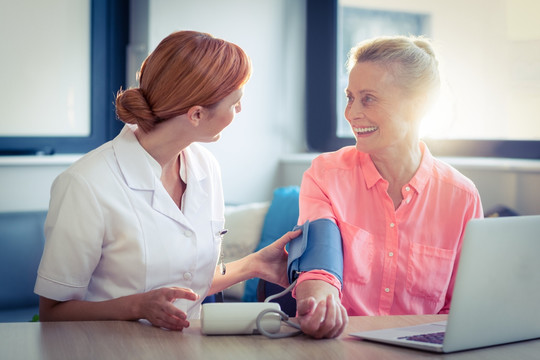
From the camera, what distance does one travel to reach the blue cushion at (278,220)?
9.29ft

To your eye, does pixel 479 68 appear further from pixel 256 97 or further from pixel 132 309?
pixel 132 309

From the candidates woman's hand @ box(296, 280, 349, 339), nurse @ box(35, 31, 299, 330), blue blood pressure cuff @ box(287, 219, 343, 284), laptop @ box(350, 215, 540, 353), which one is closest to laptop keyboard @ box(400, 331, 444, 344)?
laptop @ box(350, 215, 540, 353)

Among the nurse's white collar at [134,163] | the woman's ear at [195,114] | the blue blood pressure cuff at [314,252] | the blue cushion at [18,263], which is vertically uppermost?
the woman's ear at [195,114]

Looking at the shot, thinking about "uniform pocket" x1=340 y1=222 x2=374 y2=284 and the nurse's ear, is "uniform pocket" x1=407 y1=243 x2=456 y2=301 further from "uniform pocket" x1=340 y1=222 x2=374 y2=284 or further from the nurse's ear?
the nurse's ear

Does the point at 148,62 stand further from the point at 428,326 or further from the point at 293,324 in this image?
the point at 428,326

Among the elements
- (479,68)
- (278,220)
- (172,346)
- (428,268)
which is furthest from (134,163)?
(479,68)

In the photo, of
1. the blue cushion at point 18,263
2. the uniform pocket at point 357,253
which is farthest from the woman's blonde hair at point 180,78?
the blue cushion at point 18,263

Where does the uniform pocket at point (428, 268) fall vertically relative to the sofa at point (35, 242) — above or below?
above

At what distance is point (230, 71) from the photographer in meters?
1.60

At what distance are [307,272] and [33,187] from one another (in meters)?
1.96

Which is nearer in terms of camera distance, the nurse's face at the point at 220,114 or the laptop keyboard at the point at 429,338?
the laptop keyboard at the point at 429,338

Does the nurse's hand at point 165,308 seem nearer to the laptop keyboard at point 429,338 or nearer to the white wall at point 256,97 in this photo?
the laptop keyboard at point 429,338

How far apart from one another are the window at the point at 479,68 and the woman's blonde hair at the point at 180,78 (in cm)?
93

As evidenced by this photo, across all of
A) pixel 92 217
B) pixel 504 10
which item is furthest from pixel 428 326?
pixel 504 10
